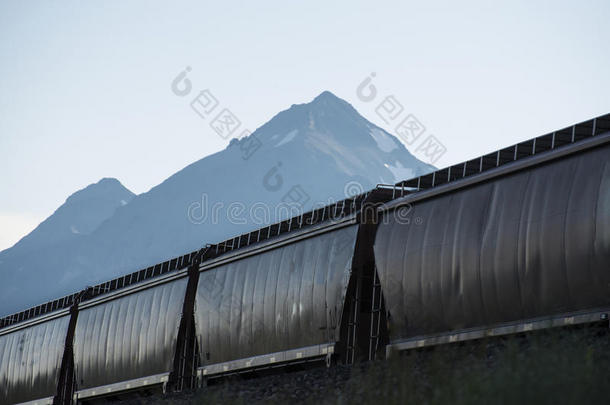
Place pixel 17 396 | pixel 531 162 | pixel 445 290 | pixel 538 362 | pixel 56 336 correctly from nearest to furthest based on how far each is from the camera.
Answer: pixel 538 362 < pixel 531 162 < pixel 445 290 < pixel 56 336 < pixel 17 396

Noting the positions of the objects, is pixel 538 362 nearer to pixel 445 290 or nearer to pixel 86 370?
pixel 445 290

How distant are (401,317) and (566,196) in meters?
5.03

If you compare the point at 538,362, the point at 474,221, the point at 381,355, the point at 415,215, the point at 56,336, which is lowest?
the point at 538,362

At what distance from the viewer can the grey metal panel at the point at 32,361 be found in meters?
33.3

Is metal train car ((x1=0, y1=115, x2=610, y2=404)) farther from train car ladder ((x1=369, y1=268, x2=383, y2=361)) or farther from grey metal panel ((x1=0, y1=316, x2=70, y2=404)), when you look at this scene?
grey metal panel ((x1=0, y1=316, x2=70, y2=404))

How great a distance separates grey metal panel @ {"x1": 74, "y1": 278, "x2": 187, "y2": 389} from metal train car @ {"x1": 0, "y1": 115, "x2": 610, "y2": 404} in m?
0.07

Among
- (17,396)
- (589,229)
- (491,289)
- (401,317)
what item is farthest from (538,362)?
(17,396)

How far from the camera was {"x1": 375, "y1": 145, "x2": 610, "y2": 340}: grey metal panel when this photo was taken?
12.4 metres

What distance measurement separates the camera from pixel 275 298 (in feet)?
68.0

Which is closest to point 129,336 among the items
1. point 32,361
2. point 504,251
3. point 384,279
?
point 32,361

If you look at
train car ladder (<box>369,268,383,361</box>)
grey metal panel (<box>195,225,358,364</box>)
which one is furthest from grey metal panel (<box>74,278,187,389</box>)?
train car ladder (<box>369,268,383,361</box>)

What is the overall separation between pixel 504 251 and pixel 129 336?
17.6 m

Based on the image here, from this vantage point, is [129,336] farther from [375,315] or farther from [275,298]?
[375,315]

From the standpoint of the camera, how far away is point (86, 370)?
30.6 metres
